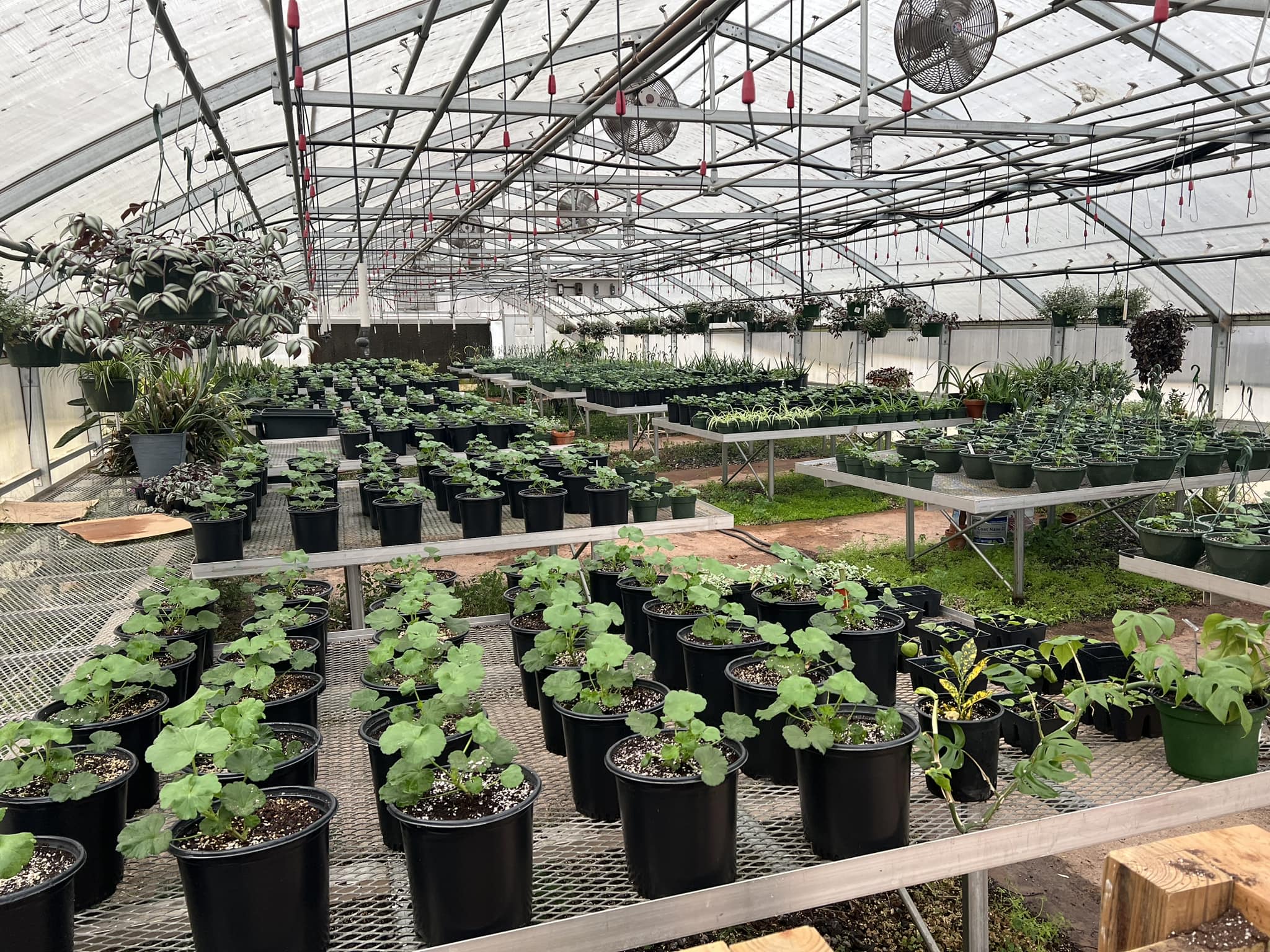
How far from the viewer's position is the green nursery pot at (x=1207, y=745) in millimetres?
2057

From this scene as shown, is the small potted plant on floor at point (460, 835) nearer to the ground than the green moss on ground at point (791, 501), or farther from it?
farther from it

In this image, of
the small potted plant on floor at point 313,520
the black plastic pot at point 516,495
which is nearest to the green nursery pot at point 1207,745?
the black plastic pot at point 516,495

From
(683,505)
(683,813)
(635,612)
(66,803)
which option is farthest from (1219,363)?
(66,803)

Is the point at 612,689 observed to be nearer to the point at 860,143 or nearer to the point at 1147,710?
the point at 1147,710

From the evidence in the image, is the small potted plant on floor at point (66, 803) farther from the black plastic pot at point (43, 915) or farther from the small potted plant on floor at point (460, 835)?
the small potted plant on floor at point (460, 835)

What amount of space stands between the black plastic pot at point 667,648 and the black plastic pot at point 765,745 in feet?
1.78

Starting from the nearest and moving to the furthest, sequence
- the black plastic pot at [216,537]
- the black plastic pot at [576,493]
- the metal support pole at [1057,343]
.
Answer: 1. the black plastic pot at [216,537]
2. the black plastic pot at [576,493]
3. the metal support pole at [1057,343]

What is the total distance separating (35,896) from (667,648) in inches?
66.7

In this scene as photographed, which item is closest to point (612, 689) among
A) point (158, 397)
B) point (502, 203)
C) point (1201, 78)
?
point (158, 397)

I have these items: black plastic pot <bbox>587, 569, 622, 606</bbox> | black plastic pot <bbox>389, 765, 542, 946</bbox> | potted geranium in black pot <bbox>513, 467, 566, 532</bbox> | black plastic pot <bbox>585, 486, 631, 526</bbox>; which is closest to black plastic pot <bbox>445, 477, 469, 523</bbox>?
potted geranium in black pot <bbox>513, 467, 566, 532</bbox>

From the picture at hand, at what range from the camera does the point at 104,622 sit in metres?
2.97

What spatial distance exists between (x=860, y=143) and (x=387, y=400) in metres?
4.27

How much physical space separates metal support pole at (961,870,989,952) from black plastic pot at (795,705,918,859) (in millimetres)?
292

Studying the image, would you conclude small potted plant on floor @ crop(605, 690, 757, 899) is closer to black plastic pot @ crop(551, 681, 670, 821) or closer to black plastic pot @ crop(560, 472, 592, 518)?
black plastic pot @ crop(551, 681, 670, 821)
